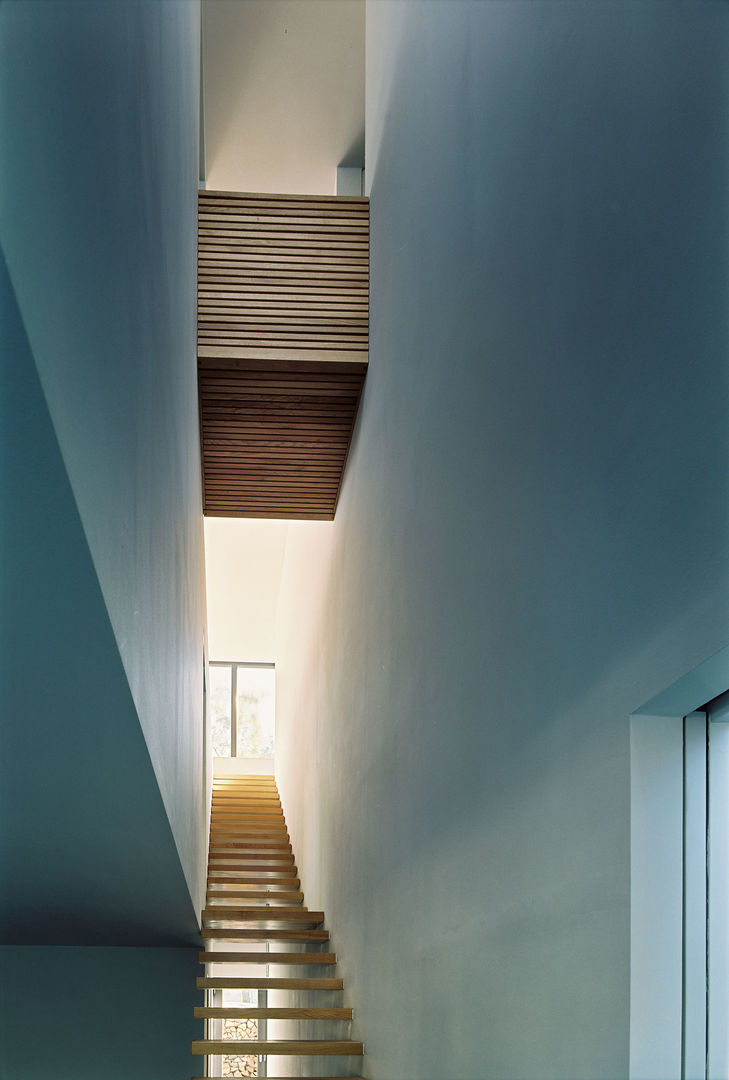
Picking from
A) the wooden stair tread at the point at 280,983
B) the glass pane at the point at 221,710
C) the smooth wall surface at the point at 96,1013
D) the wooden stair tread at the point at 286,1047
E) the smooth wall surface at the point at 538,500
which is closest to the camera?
the smooth wall surface at the point at 538,500

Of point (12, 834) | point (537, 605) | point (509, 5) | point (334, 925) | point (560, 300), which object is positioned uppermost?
point (509, 5)

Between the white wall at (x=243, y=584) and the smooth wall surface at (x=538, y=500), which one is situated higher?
the white wall at (x=243, y=584)

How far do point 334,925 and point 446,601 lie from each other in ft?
13.9

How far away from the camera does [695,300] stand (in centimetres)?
205

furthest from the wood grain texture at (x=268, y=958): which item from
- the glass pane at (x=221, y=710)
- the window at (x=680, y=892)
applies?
the glass pane at (x=221, y=710)

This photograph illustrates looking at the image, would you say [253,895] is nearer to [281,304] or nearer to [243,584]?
[281,304]

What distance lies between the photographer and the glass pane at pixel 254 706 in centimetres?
2006

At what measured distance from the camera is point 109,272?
1.98 m

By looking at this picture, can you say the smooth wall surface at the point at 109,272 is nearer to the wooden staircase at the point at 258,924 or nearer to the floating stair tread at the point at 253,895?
the wooden staircase at the point at 258,924

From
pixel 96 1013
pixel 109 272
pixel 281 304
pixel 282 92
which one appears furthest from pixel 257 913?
pixel 109 272

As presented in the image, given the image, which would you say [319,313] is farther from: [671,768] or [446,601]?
[671,768]

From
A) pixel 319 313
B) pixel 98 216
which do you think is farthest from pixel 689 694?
pixel 319 313

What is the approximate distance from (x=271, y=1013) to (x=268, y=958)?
0.62 meters

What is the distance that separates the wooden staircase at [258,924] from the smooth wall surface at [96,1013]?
0.29 m
